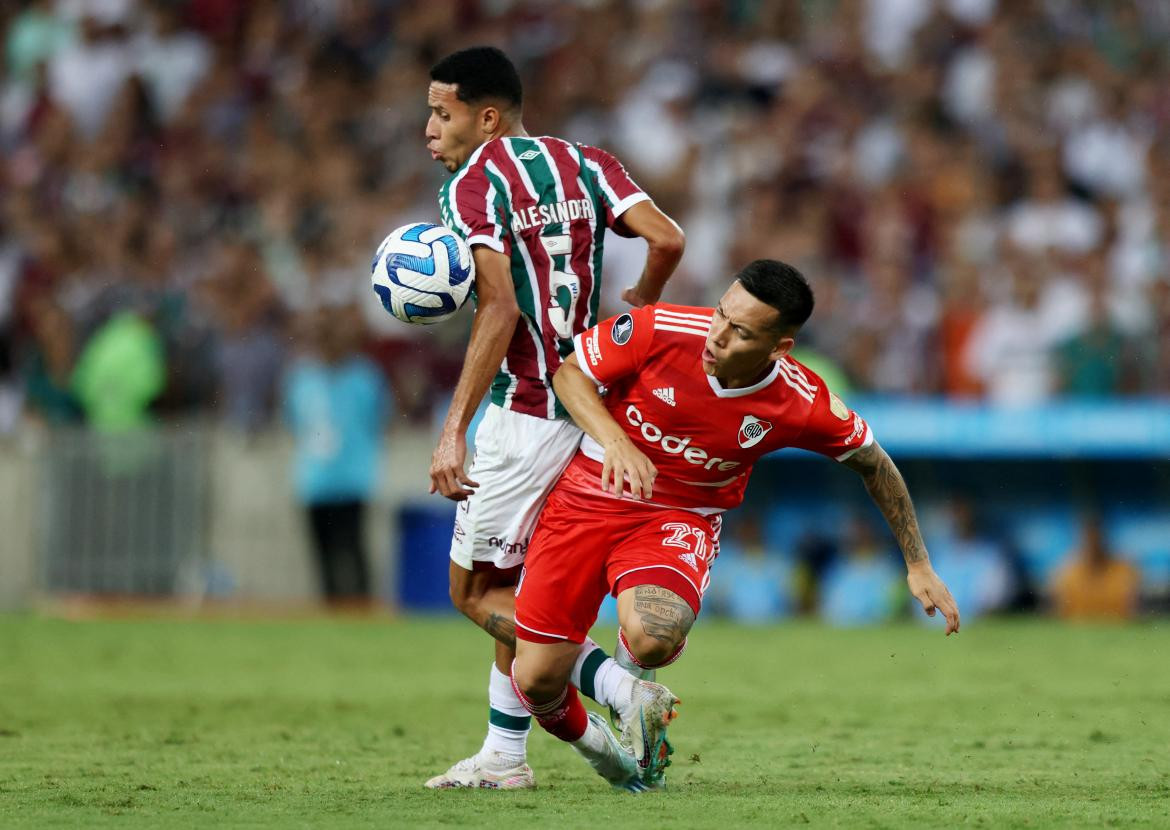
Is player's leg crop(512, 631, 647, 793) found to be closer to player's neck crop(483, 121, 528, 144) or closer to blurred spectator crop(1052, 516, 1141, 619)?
player's neck crop(483, 121, 528, 144)

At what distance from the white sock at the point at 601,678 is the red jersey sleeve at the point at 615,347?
0.98 metres

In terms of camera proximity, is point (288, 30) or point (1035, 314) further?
point (288, 30)

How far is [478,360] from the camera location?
6.44 metres

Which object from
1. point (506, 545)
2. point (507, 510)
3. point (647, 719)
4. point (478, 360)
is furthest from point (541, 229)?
point (647, 719)

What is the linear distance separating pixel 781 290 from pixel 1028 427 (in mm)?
8409

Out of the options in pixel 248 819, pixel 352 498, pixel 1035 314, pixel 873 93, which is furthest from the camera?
pixel 873 93

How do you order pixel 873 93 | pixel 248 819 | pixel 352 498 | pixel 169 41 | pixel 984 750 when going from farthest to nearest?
pixel 169 41 < pixel 873 93 < pixel 352 498 < pixel 984 750 < pixel 248 819

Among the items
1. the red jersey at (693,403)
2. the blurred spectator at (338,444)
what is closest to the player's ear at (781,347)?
the red jersey at (693,403)

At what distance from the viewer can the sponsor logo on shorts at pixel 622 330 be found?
6379 millimetres

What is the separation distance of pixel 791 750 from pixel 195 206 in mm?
11671

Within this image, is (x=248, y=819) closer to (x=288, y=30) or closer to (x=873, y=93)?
(x=873, y=93)

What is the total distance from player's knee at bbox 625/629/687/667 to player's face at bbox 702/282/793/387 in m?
0.90

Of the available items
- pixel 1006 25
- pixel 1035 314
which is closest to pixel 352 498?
pixel 1035 314

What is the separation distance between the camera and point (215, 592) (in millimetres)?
15547
